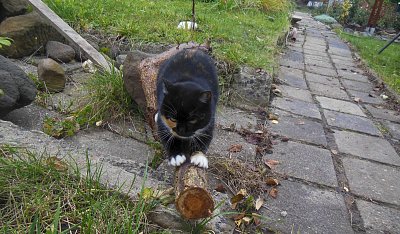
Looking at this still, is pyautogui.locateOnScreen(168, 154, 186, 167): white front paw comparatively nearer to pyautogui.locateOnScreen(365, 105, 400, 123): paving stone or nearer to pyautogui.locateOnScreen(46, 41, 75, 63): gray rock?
pyautogui.locateOnScreen(46, 41, 75, 63): gray rock

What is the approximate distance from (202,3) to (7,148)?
570 cm

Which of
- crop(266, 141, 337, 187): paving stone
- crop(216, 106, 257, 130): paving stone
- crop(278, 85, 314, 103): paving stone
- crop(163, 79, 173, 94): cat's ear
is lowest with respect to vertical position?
crop(278, 85, 314, 103): paving stone

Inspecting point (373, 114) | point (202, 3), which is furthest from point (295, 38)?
point (373, 114)

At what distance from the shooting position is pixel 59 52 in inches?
131

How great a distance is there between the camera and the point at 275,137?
9.21 ft

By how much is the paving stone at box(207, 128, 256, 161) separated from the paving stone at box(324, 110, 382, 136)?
1.10 metres

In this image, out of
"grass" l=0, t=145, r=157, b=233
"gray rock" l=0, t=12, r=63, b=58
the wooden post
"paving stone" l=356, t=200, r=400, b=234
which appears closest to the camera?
"grass" l=0, t=145, r=157, b=233

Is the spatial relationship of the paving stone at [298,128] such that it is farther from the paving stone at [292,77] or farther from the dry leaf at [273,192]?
the paving stone at [292,77]

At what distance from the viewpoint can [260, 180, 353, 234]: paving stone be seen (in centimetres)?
184

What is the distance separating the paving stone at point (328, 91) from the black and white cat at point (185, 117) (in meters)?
2.36

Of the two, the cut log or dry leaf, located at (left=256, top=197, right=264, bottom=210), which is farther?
dry leaf, located at (left=256, top=197, right=264, bottom=210)

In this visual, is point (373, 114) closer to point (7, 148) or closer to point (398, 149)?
point (398, 149)

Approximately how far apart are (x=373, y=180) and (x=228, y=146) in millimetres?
1007

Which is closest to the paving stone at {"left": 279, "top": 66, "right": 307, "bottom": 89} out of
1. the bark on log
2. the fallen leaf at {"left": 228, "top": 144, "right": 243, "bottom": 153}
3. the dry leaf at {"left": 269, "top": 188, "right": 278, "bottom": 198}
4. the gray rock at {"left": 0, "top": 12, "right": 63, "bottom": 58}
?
the fallen leaf at {"left": 228, "top": 144, "right": 243, "bottom": 153}
